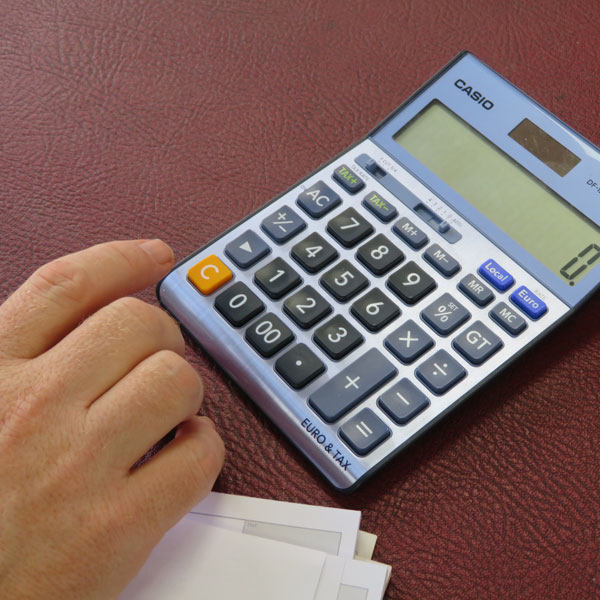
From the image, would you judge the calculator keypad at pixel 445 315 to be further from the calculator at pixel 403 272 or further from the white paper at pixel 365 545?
the white paper at pixel 365 545

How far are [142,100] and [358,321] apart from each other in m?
0.25

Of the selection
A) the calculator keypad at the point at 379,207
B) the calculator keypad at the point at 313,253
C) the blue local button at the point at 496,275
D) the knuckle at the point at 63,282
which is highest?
the blue local button at the point at 496,275

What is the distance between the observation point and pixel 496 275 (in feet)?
1.40

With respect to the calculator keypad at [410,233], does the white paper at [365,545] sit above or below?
below

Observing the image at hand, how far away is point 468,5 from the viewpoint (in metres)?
0.58

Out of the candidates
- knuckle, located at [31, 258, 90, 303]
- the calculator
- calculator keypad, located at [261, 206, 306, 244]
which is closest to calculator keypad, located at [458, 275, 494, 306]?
the calculator

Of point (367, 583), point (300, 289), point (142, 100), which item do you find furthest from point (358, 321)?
point (142, 100)

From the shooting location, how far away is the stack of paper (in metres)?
0.35

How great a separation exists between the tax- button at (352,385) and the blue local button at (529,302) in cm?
9

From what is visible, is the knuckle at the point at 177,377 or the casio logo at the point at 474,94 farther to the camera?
the casio logo at the point at 474,94

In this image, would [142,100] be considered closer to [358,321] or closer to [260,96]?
[260,96]

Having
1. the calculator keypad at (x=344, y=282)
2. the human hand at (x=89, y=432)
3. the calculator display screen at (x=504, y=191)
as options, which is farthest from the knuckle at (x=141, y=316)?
the calculator display screen at (x=504, y=191)

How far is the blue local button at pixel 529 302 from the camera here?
0.41 metres

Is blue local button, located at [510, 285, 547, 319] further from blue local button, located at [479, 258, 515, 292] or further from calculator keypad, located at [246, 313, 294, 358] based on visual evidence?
calculator keypad, located at [246, 313, 294, 358]
